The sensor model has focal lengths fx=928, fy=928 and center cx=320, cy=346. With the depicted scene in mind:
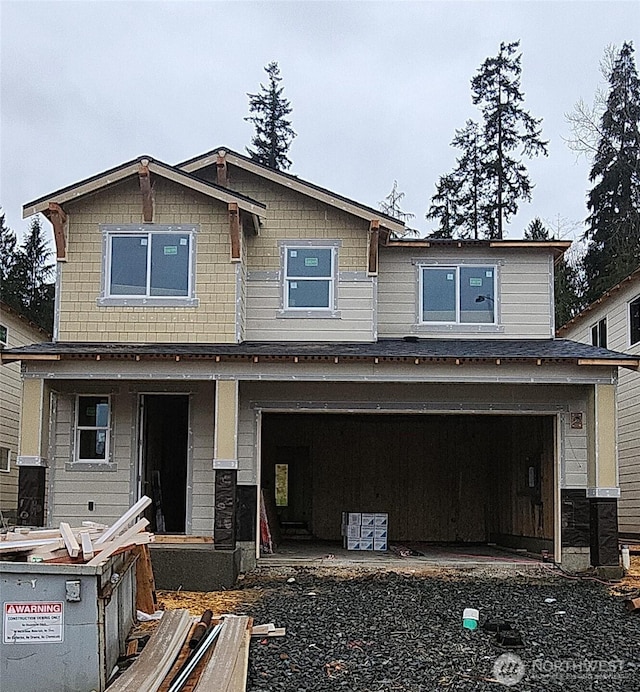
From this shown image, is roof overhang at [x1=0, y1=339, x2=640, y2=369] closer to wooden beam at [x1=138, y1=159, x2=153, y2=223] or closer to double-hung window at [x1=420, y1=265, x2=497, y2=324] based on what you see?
double-hung window at [x1=420, y1=265, x2=497, y2=324]

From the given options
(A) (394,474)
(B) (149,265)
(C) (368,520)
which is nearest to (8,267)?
(A) (394,474)

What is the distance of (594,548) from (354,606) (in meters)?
4.56

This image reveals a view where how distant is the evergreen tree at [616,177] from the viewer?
3234 cm

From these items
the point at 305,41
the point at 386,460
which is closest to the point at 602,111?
the point at 305,41

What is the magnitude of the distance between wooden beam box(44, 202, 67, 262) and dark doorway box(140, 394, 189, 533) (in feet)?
8.92

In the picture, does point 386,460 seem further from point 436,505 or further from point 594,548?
point 594,548

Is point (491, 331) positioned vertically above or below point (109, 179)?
below

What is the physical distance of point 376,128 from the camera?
3972cm

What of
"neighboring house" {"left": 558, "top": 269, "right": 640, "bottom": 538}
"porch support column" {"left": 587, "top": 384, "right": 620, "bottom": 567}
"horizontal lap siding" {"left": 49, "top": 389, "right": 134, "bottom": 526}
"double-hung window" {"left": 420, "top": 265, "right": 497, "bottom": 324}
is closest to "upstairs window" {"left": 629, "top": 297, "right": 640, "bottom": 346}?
"neighboring house" {"left": 558, "top": 269, "right": 640, "bottom": 538}

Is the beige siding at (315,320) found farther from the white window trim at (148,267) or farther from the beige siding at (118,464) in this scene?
the beige siding at (118,464)

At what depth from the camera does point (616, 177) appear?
32656 mm

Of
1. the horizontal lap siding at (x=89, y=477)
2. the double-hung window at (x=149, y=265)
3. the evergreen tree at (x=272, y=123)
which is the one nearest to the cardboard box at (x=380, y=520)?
the horizontal lap siding at (x=89, y=477)

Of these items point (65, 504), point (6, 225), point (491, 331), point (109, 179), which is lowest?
point (65, 504)

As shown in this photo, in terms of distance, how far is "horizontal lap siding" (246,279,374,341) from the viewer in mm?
15562
